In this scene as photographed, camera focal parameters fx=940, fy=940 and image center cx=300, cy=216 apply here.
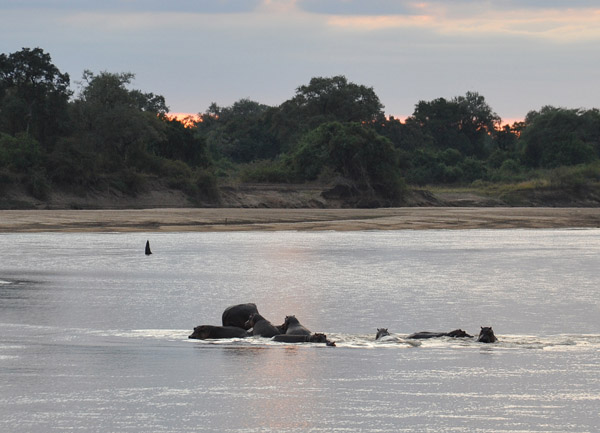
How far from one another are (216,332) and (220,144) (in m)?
128

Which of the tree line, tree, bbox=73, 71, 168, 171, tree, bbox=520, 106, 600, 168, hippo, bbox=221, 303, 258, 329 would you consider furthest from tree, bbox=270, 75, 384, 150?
hippo, bbox=221, 303, 258, 329

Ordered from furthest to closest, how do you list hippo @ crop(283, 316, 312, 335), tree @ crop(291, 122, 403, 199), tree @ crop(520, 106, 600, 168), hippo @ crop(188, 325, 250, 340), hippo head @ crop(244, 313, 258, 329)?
tree @ crop(520, 106, 600, 168) → tree @ crop(291, 122, 403, 199) → hippo head @ crop(244, 313, 258, 329) → hippo @ crop(188, 325, 250, 340) → hippo @ crop(283, 316, 312, 335)

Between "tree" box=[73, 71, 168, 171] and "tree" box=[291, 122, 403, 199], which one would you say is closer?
"tree" box=[73, 71, 168, 171]

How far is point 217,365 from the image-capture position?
1317 cm

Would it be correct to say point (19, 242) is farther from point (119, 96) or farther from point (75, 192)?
point (119, 96)

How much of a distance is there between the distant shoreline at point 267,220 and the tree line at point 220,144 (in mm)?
7948

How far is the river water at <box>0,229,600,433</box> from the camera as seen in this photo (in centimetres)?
1002

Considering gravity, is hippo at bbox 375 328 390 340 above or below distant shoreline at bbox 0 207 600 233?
below

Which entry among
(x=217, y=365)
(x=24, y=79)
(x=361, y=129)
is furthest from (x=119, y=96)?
(x=217, y=365)

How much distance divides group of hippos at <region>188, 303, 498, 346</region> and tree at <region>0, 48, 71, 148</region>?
213 feet

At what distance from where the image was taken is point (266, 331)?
632 inches

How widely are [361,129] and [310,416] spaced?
86.0 meters

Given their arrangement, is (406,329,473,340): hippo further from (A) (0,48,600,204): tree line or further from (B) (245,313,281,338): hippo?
(A) (0,48,600,204): tree line

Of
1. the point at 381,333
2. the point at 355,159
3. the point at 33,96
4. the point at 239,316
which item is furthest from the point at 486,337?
the point at 355,159
